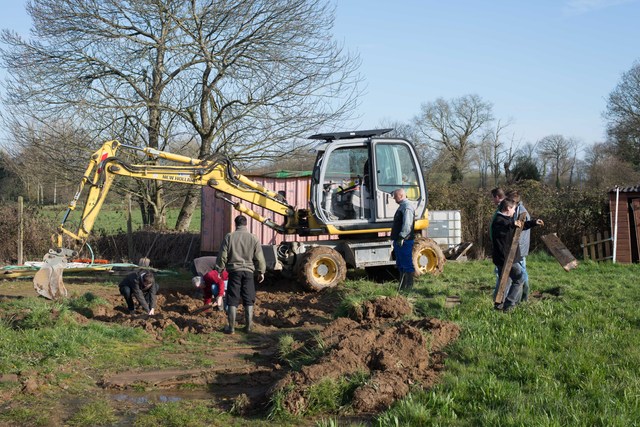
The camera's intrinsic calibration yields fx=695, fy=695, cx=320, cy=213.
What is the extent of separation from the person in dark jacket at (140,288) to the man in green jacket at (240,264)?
165 cm

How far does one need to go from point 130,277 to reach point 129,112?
10.3m

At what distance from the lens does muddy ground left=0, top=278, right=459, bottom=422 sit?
665cm

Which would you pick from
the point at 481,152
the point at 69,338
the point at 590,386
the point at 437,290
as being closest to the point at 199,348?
the point at 69,338

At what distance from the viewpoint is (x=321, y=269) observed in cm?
1456

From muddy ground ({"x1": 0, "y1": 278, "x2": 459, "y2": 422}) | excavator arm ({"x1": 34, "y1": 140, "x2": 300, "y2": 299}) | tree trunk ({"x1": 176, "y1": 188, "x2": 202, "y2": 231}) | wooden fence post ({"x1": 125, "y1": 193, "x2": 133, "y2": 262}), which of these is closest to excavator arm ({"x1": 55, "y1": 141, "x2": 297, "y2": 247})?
excavator arm ({"x1": 34, "y1": 140, "x2": 300, "y2": 299})

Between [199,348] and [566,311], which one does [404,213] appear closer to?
[566,311]

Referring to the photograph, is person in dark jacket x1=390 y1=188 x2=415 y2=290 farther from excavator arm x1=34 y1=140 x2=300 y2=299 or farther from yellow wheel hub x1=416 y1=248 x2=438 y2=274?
excavator arm x1=34 y1=140 x2=300 y2=299

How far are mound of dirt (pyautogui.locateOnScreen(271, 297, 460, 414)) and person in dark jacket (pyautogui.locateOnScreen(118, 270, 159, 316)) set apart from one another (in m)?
4.00

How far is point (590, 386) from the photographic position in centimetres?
625

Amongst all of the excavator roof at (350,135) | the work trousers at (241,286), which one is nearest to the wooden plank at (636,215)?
the excavator roof at (350,135)

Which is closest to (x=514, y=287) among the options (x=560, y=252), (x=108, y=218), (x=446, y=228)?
(x=560, y=252)

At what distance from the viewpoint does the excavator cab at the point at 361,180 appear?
47.9 feet

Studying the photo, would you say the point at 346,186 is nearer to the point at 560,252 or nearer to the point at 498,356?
the point at 560,252

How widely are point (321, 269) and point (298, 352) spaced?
616 cm
